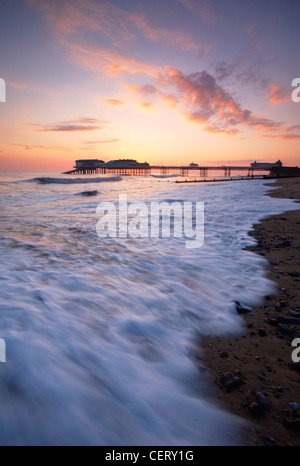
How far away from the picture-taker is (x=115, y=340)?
2248 mm

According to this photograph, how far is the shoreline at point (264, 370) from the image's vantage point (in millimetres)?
1479

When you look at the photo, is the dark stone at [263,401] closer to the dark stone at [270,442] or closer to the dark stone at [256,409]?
the dark stone at [256,409]

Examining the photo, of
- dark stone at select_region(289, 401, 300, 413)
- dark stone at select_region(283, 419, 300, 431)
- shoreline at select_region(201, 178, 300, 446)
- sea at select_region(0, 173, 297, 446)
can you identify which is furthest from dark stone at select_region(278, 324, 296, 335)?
dark stone at select_region(283, 419, 300, 431)

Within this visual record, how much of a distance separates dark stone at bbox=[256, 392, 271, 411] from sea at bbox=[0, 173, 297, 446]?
25 cm

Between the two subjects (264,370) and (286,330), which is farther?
(286,330)

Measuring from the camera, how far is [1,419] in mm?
1381

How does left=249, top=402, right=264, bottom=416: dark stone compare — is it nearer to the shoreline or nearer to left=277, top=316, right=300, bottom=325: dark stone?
the shoreline

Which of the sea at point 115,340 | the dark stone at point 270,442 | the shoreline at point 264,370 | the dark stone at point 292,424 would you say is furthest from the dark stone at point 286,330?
the dark stone at point 270,442

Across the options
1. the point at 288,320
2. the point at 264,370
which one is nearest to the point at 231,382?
the point at 264,370

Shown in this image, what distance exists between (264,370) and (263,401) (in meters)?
0.36

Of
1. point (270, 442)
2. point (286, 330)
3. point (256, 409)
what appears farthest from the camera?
point (286, 330)

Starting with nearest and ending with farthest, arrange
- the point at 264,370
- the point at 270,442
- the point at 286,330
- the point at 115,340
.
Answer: the point at 270,442, the point at 264,370, the point at 115,340, the point at 286,330

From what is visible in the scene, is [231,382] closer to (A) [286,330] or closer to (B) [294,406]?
(B) [294,406]

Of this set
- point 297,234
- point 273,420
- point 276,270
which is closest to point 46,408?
point 273,420
